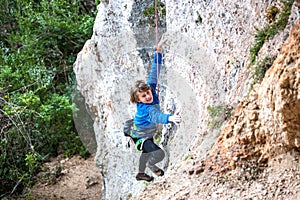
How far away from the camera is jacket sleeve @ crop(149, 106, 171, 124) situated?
4.89 meters

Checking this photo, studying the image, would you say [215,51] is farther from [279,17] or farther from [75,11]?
[75,11]

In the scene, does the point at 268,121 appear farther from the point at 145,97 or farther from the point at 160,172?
the point at 160,172

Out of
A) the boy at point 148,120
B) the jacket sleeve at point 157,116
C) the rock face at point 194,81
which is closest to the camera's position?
the rock face at point 194,81

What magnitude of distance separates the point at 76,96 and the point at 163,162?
4.78 m

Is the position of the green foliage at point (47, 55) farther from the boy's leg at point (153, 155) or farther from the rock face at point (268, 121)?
the rock face at point (268, 121)

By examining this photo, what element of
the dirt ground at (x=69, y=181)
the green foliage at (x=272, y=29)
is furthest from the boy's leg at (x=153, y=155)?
the dirt ground at (x=69, y=181)

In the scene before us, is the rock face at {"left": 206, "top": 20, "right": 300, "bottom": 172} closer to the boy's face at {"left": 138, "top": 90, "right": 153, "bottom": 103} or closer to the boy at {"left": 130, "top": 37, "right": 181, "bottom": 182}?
the boy at {"left": 130, "top": 37, "right": 181, "bottom": 182}

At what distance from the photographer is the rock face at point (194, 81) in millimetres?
3736

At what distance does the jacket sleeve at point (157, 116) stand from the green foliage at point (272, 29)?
1.05 meters

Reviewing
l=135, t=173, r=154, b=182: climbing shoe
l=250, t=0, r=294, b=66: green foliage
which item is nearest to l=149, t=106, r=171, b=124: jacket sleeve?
l=135, t=173, r=154, b=182: climbing shoe

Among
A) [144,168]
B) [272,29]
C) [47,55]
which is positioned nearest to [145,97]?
[144,168]

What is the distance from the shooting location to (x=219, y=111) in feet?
15.5

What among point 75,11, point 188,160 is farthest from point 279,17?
point 75,11

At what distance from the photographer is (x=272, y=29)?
13.7ft
